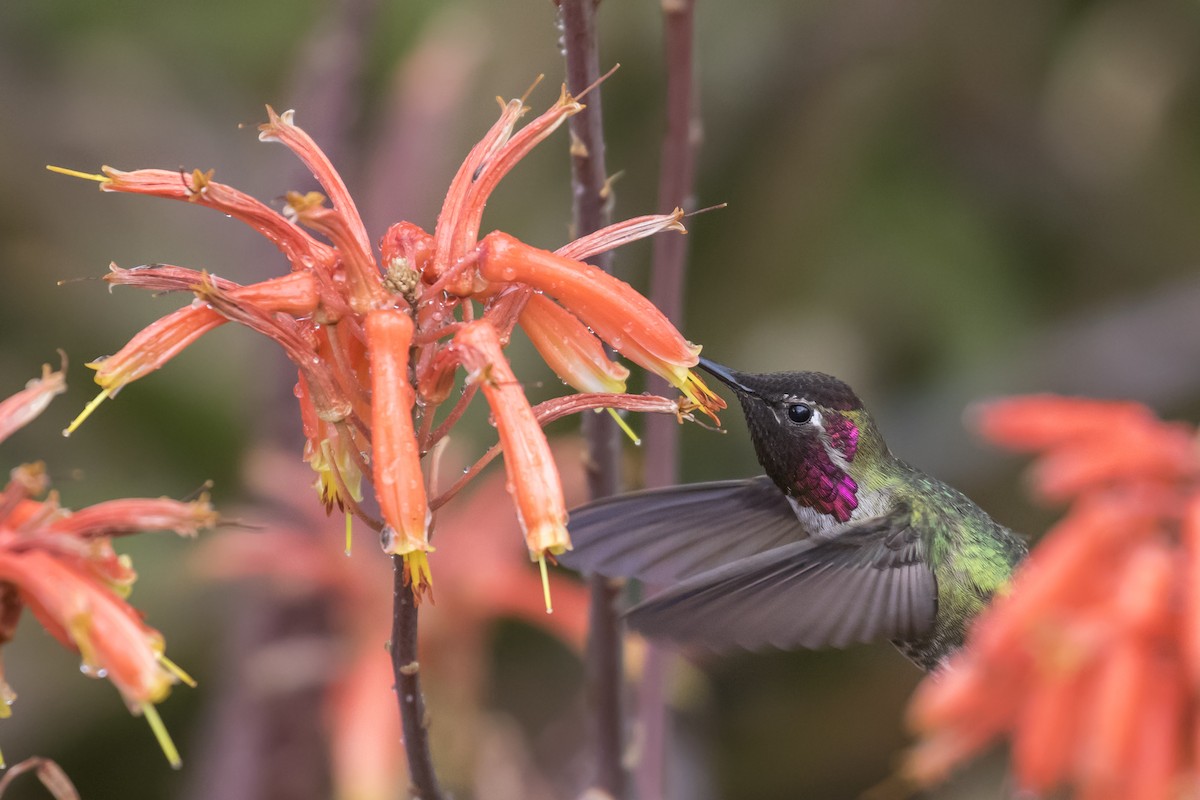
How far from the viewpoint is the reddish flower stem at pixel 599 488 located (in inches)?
49.7

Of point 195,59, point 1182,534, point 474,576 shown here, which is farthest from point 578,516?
point 195,59

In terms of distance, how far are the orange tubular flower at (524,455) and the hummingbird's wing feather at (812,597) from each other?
7.2 inches

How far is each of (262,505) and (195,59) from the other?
52.9 inches

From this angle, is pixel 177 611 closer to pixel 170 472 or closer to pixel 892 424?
pixel 170 472

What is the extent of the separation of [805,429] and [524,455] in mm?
583

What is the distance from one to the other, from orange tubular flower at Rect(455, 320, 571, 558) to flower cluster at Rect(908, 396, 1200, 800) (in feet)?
0.94

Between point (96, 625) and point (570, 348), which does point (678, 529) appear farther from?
point (96, 625)

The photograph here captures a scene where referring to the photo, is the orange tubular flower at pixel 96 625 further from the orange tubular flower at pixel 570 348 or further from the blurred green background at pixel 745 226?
the blurred green background at pixel 745 226

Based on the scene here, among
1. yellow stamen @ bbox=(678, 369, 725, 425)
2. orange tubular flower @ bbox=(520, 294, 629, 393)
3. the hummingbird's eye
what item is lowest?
the hummingbird's eye

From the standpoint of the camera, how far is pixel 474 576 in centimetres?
210

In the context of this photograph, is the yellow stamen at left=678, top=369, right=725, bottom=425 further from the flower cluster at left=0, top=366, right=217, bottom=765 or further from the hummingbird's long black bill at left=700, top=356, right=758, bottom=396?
the flower cluster at left=0, top=366, right=217, bottom=765

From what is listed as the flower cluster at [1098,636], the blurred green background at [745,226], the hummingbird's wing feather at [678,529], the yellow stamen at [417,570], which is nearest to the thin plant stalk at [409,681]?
the yellow stamen at [417,570]

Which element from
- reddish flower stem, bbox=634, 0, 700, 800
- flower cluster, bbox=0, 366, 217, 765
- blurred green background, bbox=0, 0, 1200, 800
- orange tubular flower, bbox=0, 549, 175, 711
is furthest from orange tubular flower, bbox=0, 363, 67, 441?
blurred green background, bbox=0, 0, 1200, 800

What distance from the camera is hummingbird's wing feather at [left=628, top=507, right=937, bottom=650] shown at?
122cm
